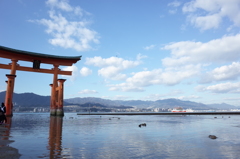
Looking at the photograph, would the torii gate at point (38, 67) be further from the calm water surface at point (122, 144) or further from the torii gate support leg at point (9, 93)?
the calm water surface at point (122, 144)

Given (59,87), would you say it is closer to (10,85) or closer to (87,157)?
(10,85)

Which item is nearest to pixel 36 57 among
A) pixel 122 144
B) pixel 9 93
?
pixel 9 93

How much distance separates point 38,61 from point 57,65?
415cm

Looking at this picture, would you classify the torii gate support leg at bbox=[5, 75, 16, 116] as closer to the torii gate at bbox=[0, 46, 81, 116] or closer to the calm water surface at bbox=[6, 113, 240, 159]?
the torii gate at bbox=[0, 46, 81, 116]

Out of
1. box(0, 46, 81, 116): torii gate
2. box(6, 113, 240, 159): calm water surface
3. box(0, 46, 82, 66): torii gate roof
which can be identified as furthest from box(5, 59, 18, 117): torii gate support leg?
box(6, 113, 240, 159): calm water surface

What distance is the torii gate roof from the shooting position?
35.2 meters

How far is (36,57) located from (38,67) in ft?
7.22

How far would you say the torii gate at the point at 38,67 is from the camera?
33.9 meters

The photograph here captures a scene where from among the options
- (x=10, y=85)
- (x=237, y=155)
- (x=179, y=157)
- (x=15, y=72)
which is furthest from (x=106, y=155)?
(x=15, y=72)

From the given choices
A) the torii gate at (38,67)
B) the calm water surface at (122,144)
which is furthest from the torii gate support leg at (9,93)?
the calm water surface at (122,144)

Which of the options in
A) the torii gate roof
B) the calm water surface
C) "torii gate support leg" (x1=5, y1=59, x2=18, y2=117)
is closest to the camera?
the calm water surface

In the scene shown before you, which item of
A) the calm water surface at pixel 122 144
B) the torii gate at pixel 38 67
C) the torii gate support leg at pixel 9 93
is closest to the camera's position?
the calm water surface at pixel 122 144

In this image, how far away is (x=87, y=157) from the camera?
6652 millimetres

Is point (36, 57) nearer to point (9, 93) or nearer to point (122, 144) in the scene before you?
point (9, 93)
